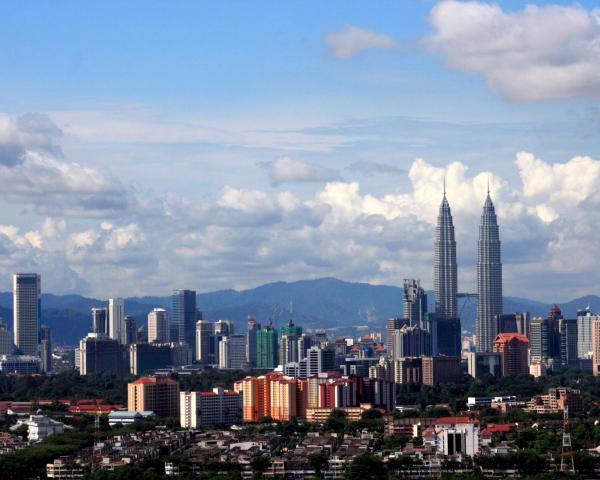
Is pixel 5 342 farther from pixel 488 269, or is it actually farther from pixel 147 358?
pixel 488 269

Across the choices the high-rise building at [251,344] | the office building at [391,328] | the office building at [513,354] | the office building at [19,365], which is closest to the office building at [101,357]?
the office building at [19,365]

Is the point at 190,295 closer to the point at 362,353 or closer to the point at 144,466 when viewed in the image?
the point at 362,353

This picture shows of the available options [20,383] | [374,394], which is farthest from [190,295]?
[374,394]

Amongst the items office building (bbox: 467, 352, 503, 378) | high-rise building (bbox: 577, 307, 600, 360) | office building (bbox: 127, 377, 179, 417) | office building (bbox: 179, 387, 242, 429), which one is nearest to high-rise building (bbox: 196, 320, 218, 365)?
high-rise building (bbox: 577, 307, 600, 360)

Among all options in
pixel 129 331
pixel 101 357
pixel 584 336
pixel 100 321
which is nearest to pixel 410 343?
pixel 584 336

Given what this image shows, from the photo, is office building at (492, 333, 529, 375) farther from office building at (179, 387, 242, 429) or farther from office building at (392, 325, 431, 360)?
office building at (179, 387, 242, 429)
